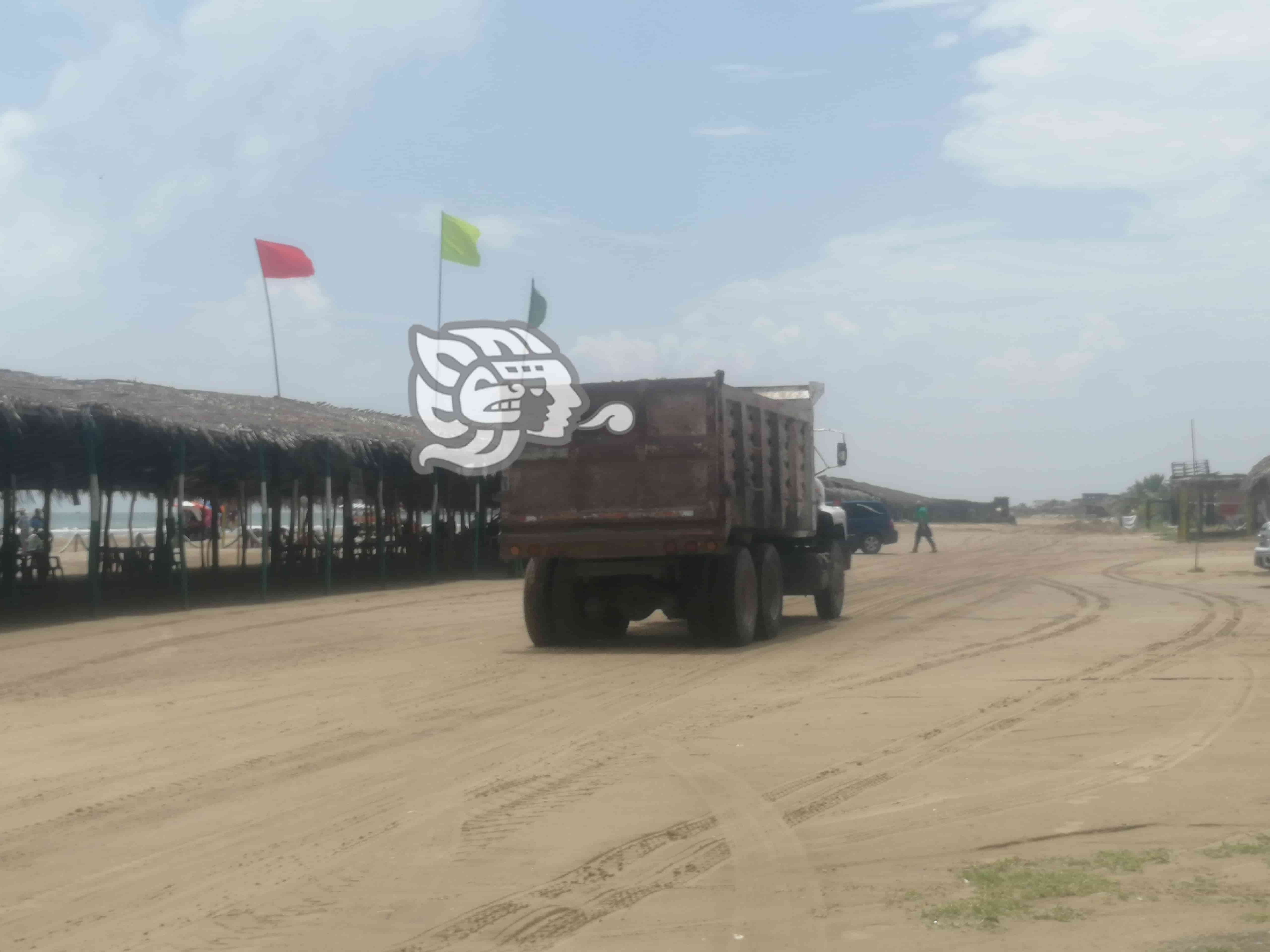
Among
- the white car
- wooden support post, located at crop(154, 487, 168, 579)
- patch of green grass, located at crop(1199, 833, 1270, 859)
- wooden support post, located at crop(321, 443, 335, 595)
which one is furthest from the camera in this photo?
wooden support post, located at crop(154, 487, 168, 579)

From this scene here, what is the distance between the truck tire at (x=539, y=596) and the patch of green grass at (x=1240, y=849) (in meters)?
10.1

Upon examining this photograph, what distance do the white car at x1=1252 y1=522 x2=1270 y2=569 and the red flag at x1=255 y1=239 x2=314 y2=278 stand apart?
77.2ft

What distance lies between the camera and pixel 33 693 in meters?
13.0

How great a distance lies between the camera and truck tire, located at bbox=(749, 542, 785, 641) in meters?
16.6

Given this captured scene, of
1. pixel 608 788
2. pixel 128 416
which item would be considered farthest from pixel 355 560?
pixel 608 788

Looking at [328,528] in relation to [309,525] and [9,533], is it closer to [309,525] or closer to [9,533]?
[9,533]

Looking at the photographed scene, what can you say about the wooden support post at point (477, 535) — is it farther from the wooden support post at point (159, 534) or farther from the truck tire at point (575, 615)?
the truck tire at point (575, 615)

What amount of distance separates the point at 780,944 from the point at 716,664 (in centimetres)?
901

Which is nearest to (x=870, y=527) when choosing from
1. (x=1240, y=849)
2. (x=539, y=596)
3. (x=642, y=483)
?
(x=539, y=596)

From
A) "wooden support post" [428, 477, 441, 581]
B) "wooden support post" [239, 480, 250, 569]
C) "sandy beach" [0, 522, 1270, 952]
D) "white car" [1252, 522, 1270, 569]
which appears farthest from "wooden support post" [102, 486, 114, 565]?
"white car" [1252, 522, 1270, 569]

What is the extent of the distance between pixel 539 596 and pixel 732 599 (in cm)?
217

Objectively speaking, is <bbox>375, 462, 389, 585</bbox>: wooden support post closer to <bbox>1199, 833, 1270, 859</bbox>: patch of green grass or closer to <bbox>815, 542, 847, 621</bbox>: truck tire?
<bbox>815, 542, 847, 621</bbox>: truck tire

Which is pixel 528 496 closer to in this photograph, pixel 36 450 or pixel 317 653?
pixel 317 653

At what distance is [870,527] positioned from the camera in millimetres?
44000
